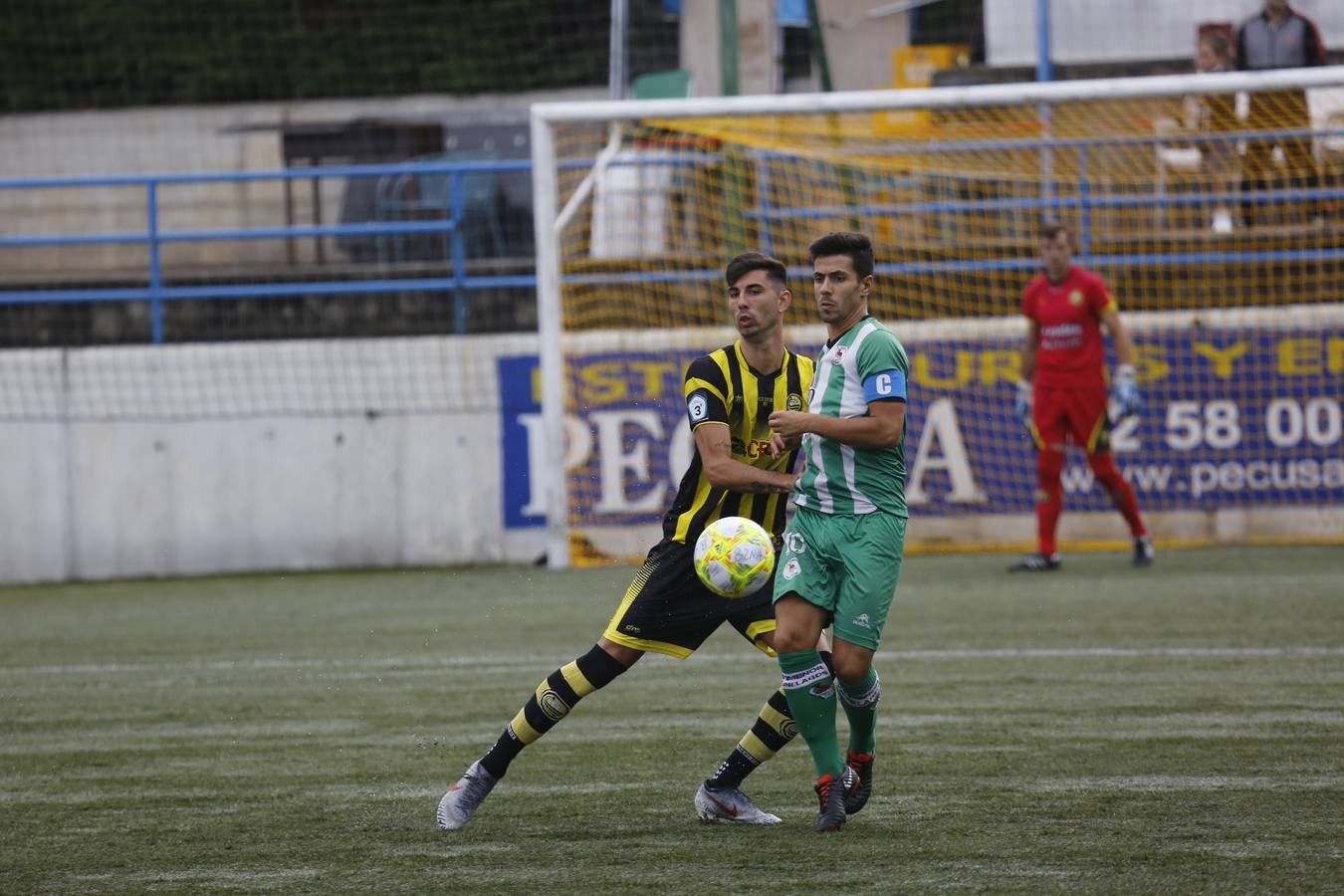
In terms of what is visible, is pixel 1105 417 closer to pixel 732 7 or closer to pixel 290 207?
pixel 732 7

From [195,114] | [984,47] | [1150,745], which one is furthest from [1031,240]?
[195,114]

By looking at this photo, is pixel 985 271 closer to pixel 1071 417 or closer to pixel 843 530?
pixel 1071 417

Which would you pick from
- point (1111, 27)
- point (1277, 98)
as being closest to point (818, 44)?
point (1111, 27)

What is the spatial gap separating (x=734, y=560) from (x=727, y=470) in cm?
28

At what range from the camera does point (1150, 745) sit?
6480mm

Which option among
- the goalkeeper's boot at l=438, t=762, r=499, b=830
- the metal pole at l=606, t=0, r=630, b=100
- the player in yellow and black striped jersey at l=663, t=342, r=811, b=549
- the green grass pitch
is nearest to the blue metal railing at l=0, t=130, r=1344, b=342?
the green grass pitch

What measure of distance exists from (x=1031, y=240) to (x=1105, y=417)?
2.94 m

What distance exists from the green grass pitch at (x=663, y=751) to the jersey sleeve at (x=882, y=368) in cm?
128

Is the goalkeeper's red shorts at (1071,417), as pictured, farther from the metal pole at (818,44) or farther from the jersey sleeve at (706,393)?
the jersey sleeve at (706,393)

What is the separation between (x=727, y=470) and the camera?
5.52 meters

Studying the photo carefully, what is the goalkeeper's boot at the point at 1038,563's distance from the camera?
12.5m

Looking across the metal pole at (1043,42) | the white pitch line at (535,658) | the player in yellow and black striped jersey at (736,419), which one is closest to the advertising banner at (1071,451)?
the metal pole at (1043,42)

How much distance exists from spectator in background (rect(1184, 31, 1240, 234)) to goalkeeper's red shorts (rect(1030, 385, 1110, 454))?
125 inches

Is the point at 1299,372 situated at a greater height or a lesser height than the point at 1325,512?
A: greater
